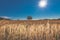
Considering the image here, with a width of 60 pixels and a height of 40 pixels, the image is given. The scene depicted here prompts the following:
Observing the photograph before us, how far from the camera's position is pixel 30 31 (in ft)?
42.8

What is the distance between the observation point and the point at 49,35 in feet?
40.5

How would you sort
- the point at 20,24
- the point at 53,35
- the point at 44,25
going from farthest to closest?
the point at 20,24, the point at 44,25, the point at 53,35

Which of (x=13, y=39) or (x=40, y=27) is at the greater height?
(x=40, y=27)

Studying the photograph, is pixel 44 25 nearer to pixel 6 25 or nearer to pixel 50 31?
pixel 50 31

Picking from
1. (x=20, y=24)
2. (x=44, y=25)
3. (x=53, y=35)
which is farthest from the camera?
(x=20, y=24)

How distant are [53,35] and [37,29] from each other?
4.88 feet

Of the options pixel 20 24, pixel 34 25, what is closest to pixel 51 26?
pixel 34 25

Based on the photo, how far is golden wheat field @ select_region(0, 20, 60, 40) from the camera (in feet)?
41.0

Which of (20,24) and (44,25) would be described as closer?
(44,25)

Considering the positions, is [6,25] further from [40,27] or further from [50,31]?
[50,31]

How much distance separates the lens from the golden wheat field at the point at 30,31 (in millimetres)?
12484

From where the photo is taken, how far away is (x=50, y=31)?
1250cm

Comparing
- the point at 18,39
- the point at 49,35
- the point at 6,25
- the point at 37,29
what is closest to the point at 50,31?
the point at 49,35

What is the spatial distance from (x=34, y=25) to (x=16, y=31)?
1508mm
